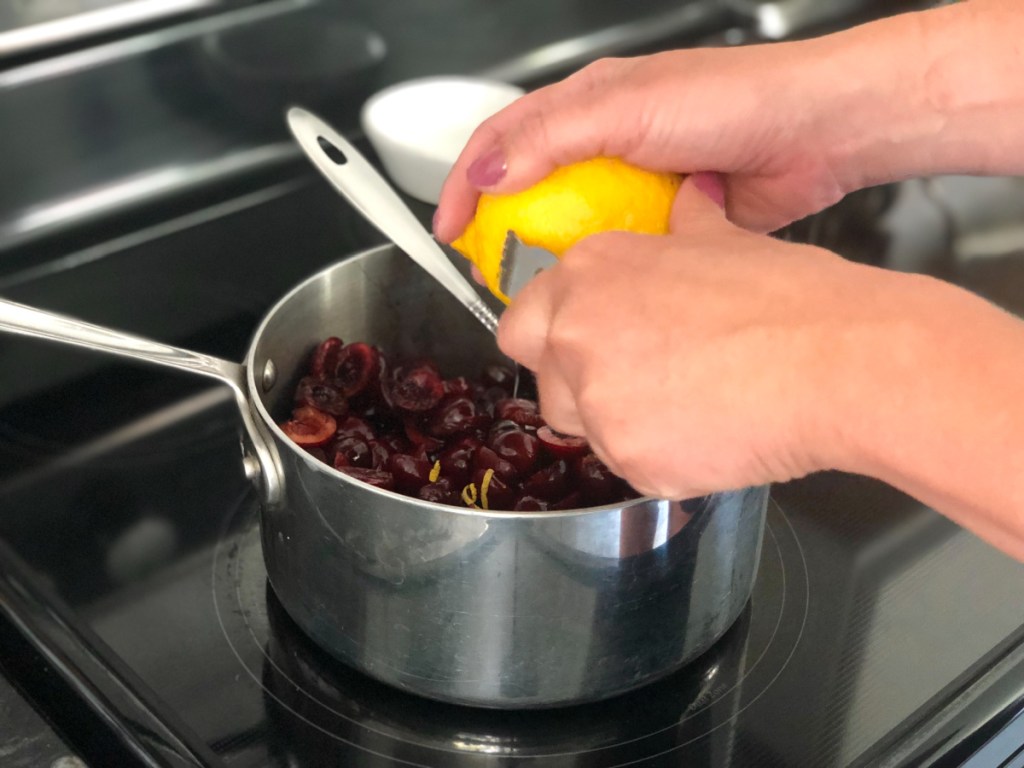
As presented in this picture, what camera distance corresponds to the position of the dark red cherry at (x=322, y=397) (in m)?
0.74

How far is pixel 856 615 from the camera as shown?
2.34 feet

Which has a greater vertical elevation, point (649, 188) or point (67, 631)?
point (649, 188)

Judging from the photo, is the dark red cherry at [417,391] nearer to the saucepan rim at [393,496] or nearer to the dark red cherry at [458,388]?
the dark red cherry at [458,388]

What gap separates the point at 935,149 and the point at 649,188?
0.19 meters

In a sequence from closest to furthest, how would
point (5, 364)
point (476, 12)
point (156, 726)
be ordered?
1. point (156, 726)
2. point (5, 364)
3. point (476, 12)

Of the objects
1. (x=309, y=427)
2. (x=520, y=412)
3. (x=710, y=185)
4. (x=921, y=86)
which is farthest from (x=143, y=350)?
(x=921, y=86)

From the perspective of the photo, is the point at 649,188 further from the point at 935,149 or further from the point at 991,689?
the point at 991,689

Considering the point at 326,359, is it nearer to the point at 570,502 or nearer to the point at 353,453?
the point at 353,453

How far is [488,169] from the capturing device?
0.62 meters

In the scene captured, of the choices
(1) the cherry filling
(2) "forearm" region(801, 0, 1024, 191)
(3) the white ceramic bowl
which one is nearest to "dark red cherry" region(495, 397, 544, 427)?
(1) the cherry filling

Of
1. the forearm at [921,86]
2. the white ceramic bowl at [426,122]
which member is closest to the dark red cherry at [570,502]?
the forearm at [921,86]

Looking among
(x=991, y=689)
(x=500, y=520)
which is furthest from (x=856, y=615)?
(x=500, y=520)

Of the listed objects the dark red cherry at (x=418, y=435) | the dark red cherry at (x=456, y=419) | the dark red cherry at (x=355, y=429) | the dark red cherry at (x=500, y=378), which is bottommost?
the dark red cherry at (x=500, y=378)

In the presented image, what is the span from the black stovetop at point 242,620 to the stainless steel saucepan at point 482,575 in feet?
0.10
